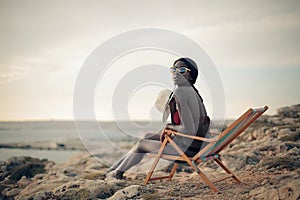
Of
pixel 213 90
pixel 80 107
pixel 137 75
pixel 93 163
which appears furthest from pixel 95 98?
pixel 93 163

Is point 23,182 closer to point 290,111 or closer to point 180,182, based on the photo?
point 180,182

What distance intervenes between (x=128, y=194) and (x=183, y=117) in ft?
3.92

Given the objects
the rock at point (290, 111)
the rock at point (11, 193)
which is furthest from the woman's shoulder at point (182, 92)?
the rock at point (290, 111)

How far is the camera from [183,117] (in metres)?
4.34

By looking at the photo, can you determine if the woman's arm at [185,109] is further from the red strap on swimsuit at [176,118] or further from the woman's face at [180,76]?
the woman's face at [180,76]

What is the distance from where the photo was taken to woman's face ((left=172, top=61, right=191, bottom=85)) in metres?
4.54

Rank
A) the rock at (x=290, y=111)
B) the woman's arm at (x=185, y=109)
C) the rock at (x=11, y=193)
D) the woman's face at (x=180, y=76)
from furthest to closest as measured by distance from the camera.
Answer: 1. the rock at (x=290, y=111)
2. the rock at (x=11, y=193)
3. the woman's face at (x=180, y=76)
4. the woman's arm at (x=185, y=109)

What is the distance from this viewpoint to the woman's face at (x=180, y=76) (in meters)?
4.54

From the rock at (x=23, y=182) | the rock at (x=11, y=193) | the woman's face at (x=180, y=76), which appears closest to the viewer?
the woman's face at (x=180, y=76)

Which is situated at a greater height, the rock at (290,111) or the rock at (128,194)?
the rock at (290,111)

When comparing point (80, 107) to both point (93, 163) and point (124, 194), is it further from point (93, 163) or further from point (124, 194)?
point (93, 163)

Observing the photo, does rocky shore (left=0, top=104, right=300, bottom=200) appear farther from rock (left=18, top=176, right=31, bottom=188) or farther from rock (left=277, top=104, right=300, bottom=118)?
rock (left=277, top=104, right=300, bottom=118)

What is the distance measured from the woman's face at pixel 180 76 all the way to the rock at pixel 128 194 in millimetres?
1478

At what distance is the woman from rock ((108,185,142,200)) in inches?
16.6
